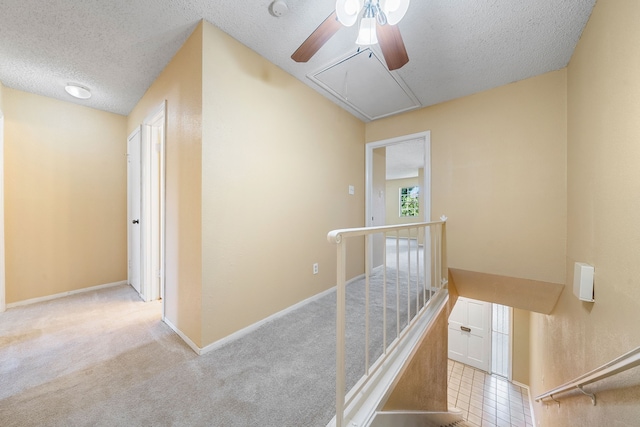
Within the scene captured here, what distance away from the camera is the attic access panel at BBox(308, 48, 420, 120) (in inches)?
80.4

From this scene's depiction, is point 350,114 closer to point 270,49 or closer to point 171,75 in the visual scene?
point 270,49

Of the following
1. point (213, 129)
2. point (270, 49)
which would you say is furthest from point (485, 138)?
point (213, 129)

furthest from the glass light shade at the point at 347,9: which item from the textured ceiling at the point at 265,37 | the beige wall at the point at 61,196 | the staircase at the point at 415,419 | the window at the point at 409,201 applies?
the window at the point at 409,201

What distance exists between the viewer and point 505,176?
2.39m

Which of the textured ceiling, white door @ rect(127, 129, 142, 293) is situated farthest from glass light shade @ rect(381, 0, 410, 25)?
white door @ rect(127, 129, 142, 293)

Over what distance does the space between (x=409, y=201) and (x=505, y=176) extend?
20.0 ft

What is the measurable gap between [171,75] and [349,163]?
2.12 metres

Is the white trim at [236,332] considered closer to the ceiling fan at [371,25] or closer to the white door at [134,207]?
the white door at [134,207]

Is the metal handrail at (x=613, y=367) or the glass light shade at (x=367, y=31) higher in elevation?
the glass light shade at (x=367, y=31)

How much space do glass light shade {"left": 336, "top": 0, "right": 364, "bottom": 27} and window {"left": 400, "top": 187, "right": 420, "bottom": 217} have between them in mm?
7718

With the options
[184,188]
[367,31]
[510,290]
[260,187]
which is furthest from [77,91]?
[510,290]

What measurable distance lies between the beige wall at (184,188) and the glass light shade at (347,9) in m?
1.05

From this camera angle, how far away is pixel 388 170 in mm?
7074

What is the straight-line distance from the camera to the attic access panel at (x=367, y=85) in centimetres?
204
